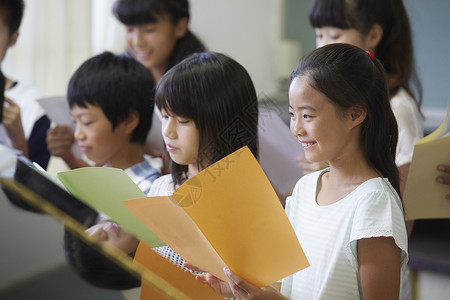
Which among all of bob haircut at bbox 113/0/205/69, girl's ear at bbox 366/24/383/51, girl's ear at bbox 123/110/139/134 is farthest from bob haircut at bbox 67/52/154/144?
girl's ear at bbox 366/24/383/51

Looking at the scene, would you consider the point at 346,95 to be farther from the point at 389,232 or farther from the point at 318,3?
the point at 318,3

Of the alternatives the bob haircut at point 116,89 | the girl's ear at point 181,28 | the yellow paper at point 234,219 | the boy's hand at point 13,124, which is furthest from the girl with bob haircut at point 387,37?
the boy's hand at point 13,124

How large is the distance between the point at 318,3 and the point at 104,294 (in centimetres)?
104

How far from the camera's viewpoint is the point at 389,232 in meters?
0.72

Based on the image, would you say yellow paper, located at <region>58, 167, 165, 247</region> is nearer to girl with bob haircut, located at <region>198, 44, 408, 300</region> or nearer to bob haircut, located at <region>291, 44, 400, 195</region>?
girl with bob haircut, located at <region>198, 44, 408, 300</region>

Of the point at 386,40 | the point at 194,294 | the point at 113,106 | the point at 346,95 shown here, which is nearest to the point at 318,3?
the point at 386,40

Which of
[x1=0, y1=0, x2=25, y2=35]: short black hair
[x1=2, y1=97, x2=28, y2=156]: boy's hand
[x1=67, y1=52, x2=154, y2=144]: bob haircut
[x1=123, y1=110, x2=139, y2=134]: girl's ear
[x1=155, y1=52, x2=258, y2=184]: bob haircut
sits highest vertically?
[x1=155, y1=52, x2=258, y2=184]: bob haircut

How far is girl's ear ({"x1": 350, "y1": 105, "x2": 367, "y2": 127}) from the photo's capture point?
758 millimetres

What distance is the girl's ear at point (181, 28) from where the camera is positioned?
1.78 metres

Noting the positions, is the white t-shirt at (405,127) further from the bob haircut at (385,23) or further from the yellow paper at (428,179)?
the yellow paper at (428,179)

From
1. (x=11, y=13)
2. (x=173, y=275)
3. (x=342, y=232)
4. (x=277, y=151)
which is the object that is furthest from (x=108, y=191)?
(x=11, y=13)

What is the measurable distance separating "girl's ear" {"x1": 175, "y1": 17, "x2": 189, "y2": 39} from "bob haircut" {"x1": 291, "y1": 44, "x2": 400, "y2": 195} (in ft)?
3.43

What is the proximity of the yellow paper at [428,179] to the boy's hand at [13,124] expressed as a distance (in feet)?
3.22

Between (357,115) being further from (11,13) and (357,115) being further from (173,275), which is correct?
(11,13)
